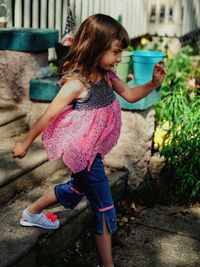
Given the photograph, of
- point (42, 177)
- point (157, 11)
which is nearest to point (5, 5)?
point (42, 177)

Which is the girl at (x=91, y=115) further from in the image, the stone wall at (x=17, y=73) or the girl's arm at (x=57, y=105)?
the stone wall at (x=17, y=73)

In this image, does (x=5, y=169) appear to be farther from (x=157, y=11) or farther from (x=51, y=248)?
(x=157, y=11)

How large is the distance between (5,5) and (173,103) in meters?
1.77

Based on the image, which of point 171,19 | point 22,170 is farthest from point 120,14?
point 22,170

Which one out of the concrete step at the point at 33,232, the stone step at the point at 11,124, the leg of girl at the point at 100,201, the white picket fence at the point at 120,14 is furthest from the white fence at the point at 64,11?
the leg of girl at the point at 100,201

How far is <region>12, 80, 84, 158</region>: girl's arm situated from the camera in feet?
9.21

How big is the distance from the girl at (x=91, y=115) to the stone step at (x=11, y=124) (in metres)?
1.11

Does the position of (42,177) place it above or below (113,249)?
above

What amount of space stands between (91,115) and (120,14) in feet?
15.5

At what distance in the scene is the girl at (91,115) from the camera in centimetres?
281

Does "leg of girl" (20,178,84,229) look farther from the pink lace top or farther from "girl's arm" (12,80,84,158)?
"girl's arm" (12,80,84,158)

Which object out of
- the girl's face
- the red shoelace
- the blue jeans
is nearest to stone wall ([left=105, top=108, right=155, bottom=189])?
the red shoelace

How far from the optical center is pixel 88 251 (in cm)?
353

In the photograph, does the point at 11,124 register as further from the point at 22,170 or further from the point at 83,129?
the point at 83,129
